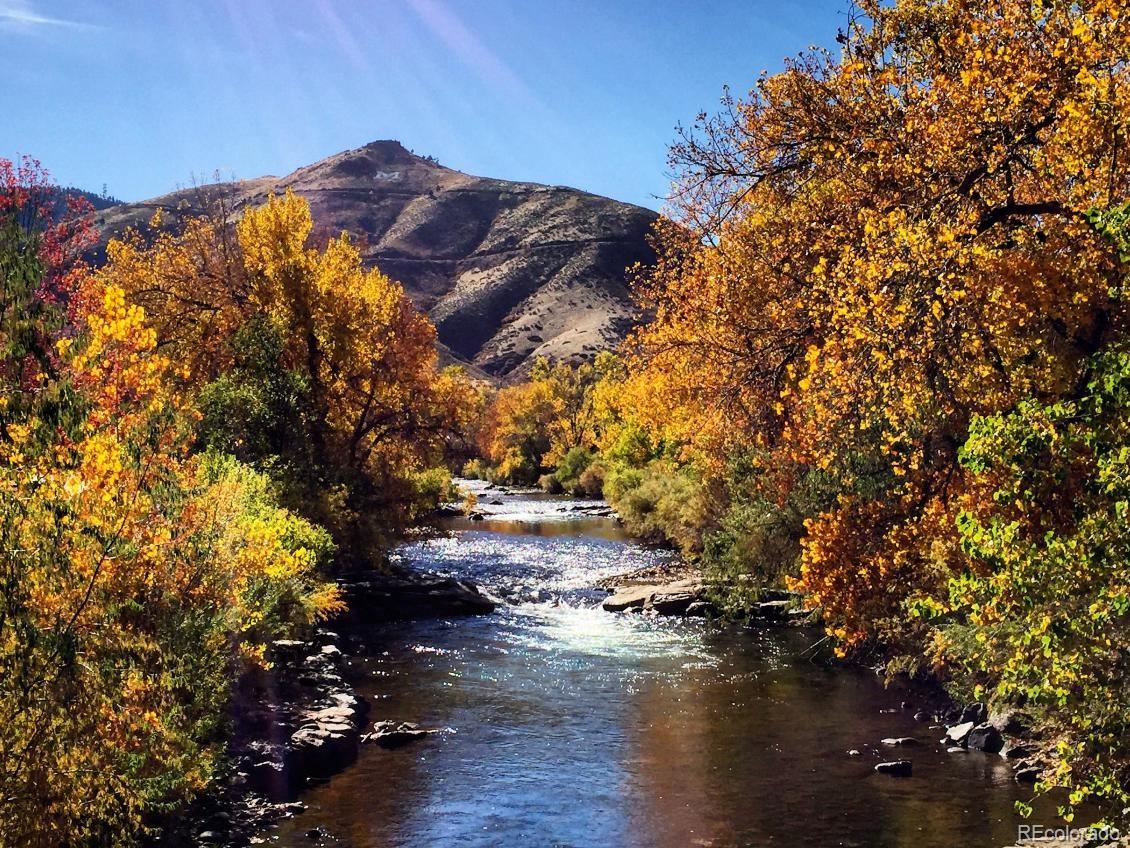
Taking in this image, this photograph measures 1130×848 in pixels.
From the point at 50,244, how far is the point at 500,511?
109 feet

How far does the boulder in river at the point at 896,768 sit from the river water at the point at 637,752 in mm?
240

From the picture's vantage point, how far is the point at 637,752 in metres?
18.4

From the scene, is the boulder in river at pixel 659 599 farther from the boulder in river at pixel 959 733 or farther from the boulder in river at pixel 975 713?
the boulder in river at pixel 959 733

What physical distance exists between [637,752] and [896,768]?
4641 mm

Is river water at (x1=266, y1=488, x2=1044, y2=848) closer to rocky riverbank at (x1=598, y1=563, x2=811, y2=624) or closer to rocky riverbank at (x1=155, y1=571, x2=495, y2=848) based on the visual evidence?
rocky riverbank at (x1=155, y1=571, x2=495, y2=848)

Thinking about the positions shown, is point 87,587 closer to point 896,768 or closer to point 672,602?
point 896,768

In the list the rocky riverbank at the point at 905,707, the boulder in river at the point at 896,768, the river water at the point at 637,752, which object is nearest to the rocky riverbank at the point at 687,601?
the rocky riverbank at the point at 905,707

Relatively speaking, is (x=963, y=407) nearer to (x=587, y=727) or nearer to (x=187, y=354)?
(x=587, y=727)

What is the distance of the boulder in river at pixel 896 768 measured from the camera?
16.6 meters

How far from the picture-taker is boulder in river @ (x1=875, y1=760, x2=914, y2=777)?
16.6 meters

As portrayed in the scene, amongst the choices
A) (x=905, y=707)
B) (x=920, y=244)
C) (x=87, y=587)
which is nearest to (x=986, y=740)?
(x=905, y=707)

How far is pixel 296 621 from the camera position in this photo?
898 inches

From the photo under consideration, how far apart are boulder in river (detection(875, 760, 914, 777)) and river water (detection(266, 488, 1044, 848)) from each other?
24 centimetres

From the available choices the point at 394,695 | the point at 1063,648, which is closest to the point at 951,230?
the point at 1063,648
